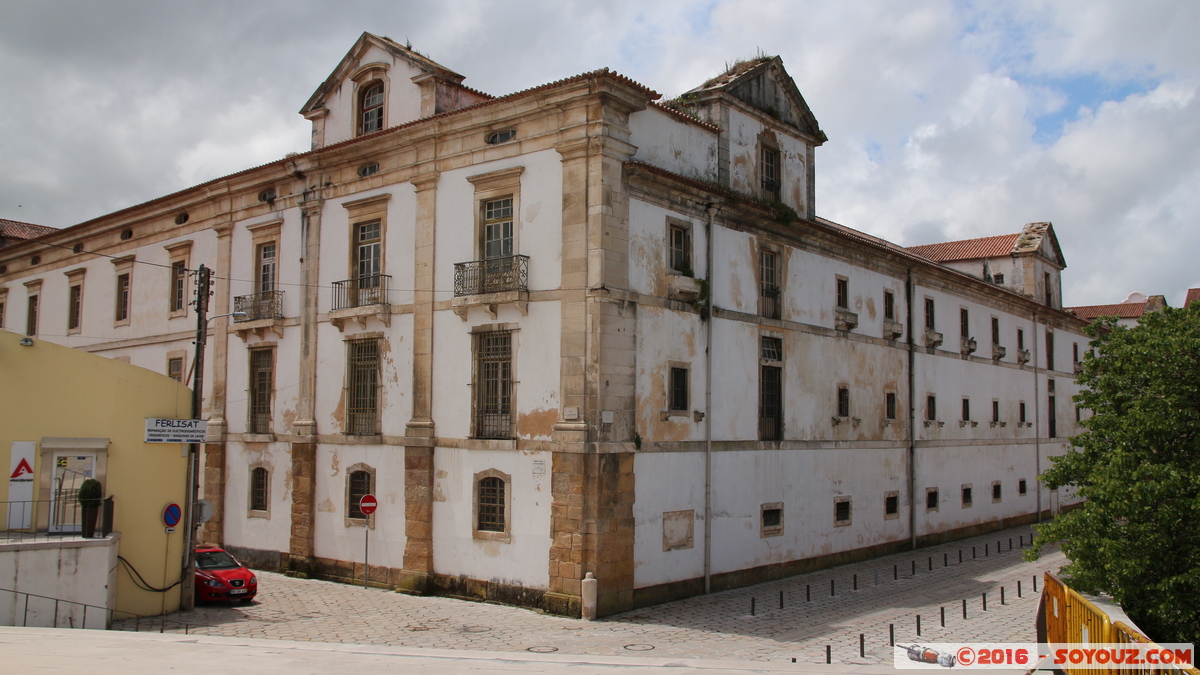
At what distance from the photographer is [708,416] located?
23.0 metres

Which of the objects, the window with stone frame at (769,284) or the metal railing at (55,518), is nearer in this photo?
the metal railing at (55,518)

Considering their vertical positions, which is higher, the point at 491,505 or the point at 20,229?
the point at 20,229

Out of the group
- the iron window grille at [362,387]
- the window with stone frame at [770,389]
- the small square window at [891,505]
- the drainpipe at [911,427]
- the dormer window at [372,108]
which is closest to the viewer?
the iron window grille at [362,387]

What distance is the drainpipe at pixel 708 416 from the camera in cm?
2256

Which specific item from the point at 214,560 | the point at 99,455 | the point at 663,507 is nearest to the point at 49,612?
the point at 99,455

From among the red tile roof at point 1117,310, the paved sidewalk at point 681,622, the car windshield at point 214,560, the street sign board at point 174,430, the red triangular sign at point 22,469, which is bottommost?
the paved sidewalk at point 681,622

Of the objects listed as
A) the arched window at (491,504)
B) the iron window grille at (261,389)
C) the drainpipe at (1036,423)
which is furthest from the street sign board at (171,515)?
the drainpipe at (1036,423)

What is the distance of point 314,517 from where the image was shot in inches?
1018

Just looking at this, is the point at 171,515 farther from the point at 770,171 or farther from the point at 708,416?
the point at 770,171

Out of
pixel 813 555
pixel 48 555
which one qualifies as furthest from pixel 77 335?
pixel 813 555

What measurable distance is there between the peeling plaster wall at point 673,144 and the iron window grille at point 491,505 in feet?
26.9

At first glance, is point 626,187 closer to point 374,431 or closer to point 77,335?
point 374,431

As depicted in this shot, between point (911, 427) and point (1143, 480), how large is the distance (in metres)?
16.6

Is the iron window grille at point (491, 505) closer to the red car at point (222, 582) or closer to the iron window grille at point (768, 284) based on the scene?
the red car at point (222, 582)
